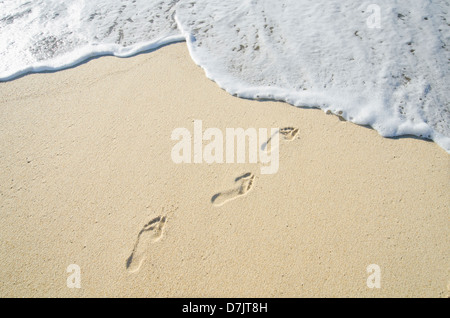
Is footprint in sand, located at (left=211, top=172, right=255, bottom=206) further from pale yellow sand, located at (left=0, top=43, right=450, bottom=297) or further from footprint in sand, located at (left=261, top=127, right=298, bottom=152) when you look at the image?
footprint in sand, located at (left=261, top=127, right=298, bottom=152)

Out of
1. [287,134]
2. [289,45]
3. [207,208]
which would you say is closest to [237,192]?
[207,208]

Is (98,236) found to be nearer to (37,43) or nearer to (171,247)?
(171,247)

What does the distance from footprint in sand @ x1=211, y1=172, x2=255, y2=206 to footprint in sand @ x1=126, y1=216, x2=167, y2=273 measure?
0.37 meters

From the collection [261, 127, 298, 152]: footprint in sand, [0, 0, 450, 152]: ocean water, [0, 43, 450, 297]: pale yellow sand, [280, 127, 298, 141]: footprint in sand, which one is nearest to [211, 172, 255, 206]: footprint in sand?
[0, 43, 450, 297]: pale yellow sand

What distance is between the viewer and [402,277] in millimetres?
1654

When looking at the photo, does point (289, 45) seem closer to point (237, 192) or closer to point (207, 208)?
point (237, 192)

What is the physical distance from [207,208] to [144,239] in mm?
445

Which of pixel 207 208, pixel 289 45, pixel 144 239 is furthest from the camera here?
pixel 289 45

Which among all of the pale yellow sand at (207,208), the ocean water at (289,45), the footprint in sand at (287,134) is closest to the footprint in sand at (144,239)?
the pale yellow sand at (207,208)

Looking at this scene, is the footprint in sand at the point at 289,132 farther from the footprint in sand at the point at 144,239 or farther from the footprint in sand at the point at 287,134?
the footprint in sand at the point at 144,239

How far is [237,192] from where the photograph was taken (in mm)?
2043

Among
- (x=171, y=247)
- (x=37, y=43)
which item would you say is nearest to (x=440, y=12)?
(x=171, y=247)

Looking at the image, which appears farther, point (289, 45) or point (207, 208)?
point (289, 45)

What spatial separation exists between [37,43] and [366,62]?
12.0 ft
